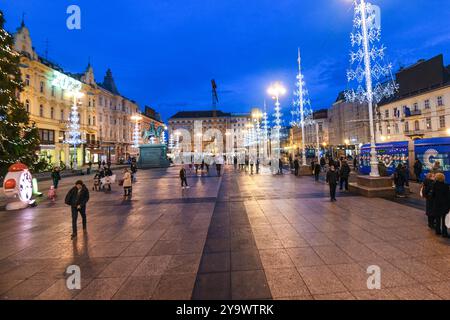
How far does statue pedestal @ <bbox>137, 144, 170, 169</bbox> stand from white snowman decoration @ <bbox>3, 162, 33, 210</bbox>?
36707mm

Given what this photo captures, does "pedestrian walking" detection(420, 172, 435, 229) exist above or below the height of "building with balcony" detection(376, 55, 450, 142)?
below

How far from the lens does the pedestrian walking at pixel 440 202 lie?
6.34 metres

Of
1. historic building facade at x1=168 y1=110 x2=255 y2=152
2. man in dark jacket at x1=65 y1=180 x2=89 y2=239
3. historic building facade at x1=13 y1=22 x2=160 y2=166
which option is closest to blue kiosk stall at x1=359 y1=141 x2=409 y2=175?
man in dark jacket at x1=65 y1=180 x2=89 y2=239

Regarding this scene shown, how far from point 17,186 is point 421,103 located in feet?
165

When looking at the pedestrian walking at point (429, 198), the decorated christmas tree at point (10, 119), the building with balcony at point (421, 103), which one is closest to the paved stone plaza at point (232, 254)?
the pedestrian walking at point (429, 198)

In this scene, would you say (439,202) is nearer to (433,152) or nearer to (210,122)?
(433,152)

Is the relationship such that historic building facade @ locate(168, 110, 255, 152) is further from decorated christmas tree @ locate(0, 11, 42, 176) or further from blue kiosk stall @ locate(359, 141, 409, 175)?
decorated christmas tree @ locate(0, 11, 42, 176)

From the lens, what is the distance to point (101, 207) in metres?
12.0

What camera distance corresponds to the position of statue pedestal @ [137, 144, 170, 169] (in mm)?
49469

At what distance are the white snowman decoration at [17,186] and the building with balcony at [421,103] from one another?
38619mm

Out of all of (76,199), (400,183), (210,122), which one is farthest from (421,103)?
(210,122)

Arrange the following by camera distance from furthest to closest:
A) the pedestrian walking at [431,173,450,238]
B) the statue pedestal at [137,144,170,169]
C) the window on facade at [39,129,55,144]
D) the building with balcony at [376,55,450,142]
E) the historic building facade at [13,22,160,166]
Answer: the statue pedestal at [137,144,170,169] → the window on facade at [39,129,55,144] → the historic building facade at [13,22,160,166] → the building with balcony at [376,55,450,142] → the pedestrian walking at [431,173,450,238]

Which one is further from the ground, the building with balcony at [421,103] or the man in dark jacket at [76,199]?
the building with balcony at [421,103]

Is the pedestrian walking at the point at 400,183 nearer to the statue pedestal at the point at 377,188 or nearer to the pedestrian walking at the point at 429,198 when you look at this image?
the statue pedestal at the point at 377,188
